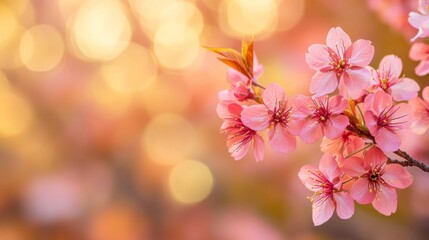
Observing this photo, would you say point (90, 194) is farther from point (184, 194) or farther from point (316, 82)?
point (316, 82)

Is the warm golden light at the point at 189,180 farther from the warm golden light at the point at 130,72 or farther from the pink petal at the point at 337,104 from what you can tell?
the pink petal at the point at 337,104

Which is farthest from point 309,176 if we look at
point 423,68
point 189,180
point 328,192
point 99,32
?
point 99,32

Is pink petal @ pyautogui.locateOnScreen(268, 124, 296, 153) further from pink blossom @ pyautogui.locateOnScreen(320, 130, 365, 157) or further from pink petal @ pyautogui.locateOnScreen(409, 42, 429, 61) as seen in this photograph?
pink petal @ pyautogui.locateOnScreen(409, 42, 429, 61)

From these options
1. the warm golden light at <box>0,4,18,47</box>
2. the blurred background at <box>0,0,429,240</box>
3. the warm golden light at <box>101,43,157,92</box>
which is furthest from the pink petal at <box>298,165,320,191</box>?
the warm golden light at <box>0,4,18,47</box>

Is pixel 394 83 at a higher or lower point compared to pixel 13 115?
higher

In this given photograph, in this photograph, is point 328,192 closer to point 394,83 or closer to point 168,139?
point 394,83

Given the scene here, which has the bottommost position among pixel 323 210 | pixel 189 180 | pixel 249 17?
pixel 189 180

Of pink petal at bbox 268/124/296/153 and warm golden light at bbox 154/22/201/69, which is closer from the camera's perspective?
pink petal at bbox 268/124/296/153
